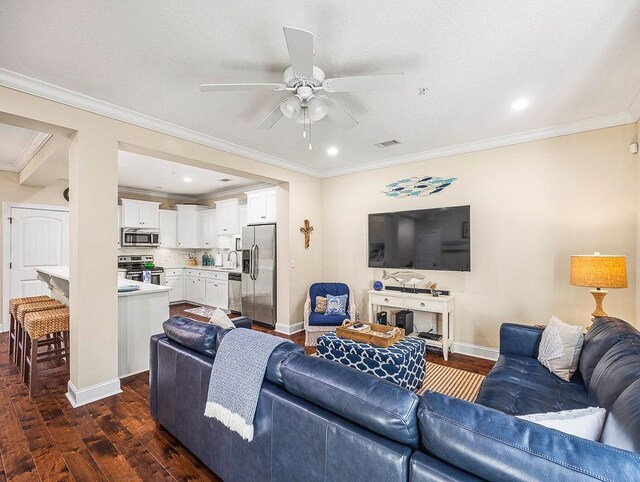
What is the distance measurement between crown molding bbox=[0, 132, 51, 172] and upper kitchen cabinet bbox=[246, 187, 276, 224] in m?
3.01

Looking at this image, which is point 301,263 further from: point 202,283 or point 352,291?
point 202,283

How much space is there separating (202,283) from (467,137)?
6.04 m

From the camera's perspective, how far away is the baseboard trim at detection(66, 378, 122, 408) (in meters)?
2.77

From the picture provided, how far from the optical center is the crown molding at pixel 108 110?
245cm

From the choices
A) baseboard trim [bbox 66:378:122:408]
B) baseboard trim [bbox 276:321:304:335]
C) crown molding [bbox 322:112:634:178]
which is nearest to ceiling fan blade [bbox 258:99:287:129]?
crown molding [bbox 322:112:634:178]

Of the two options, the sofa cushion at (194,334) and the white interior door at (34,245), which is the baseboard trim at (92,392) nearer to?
the sofa cushion at (194,334)

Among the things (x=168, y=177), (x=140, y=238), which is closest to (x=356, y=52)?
(x=168, y=177)

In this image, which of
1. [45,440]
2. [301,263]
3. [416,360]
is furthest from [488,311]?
[45,440]

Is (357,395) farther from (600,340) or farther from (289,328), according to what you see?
(289,328)

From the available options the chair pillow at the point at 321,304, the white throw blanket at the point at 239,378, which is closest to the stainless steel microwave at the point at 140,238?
the chair pillow at the point at 321,304

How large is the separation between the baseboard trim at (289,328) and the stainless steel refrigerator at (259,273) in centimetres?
20

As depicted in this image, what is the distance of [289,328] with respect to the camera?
199 inches

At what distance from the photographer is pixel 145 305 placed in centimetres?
360

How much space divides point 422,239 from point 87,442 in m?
4.02
